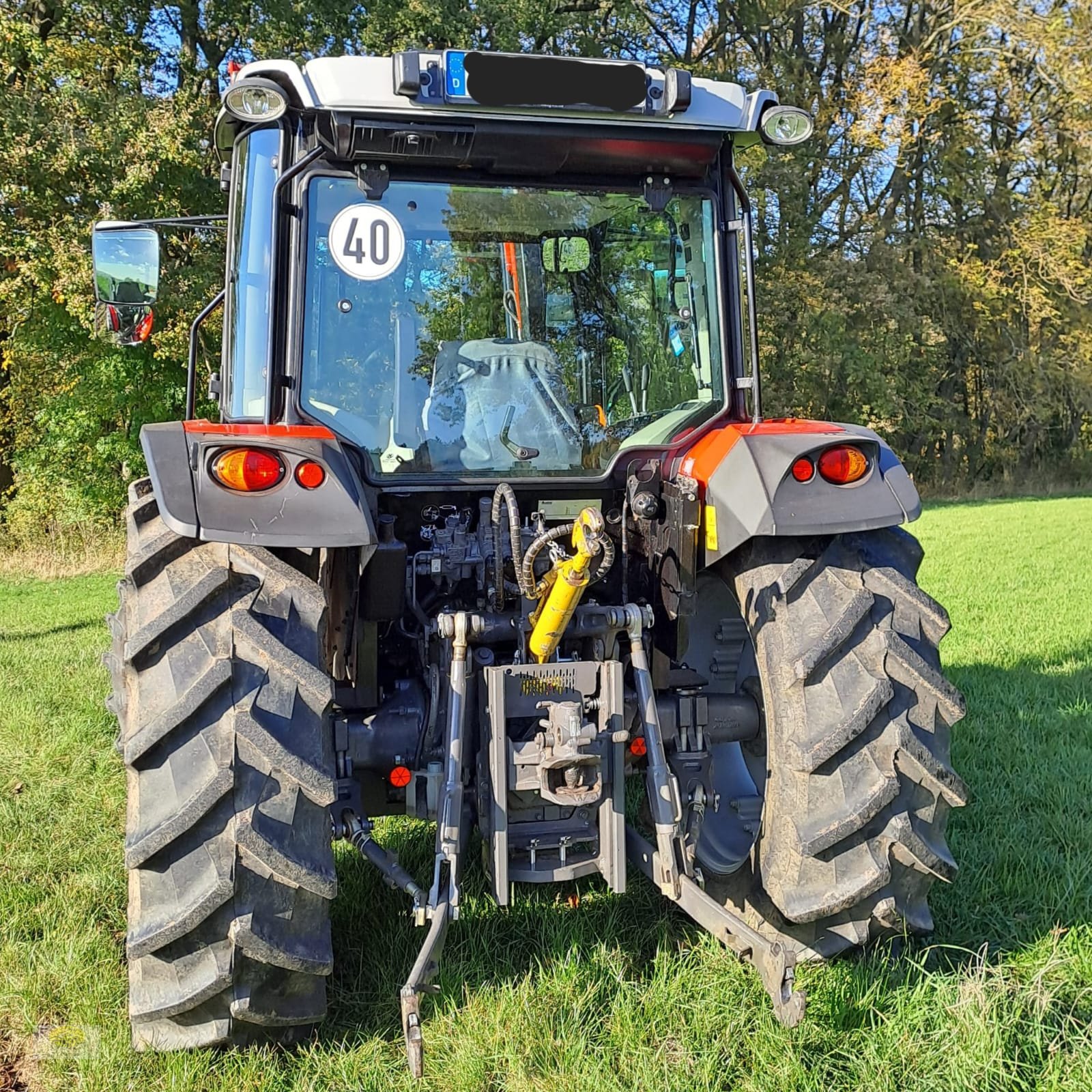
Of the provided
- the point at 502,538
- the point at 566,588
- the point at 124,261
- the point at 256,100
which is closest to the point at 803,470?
the point at 566,588

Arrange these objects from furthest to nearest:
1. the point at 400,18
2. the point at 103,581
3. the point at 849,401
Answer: the point at 849,401, the point at 400,18, the point at 103,581

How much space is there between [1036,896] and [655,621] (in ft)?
4.93

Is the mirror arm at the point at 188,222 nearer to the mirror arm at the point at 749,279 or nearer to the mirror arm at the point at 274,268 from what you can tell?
the mirror arm at the point at 274,268

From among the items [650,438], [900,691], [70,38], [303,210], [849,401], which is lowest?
[900,691]

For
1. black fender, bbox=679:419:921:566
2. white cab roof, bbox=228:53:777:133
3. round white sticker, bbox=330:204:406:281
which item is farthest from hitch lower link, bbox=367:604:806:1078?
white cab roof, bbox=228:53:777:133

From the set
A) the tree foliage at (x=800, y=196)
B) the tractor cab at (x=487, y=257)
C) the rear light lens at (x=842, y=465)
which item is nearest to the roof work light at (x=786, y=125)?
the tractor cab at (x=487, y=257)

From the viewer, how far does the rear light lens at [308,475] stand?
233 centimetres

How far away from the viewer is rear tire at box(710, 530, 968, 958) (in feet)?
7.88

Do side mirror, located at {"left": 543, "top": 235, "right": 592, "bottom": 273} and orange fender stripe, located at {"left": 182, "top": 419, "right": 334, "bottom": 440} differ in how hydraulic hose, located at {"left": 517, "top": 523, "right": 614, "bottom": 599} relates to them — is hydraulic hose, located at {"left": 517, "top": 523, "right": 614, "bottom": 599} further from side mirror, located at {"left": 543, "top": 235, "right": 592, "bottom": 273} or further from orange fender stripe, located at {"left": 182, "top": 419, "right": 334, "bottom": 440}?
side mirror, located at {"left": 543, "top": 235, "right": 592, "bottom": 273}

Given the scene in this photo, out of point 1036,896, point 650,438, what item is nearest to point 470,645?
point 650,438

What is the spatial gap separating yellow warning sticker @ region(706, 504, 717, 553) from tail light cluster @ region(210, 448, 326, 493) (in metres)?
1.01

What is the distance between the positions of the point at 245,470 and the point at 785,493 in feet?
4.32

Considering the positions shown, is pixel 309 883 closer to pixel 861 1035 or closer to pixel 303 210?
pixel 861 1035

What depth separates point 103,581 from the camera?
10.5 meters
